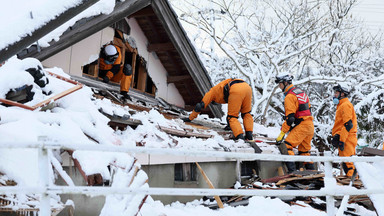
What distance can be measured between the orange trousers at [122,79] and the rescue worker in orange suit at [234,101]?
1552 millimetres

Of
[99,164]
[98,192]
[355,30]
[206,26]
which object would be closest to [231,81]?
[99,164]

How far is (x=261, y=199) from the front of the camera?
5305mm

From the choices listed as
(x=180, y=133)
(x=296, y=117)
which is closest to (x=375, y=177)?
(x=180, y=133)

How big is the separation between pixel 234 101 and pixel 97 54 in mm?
3032

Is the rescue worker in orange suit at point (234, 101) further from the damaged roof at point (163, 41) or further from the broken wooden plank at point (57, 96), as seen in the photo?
the broken wooden plank at point (57, 96)

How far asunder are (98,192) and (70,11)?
5.90ft

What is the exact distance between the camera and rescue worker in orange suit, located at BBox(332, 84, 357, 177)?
748 cm

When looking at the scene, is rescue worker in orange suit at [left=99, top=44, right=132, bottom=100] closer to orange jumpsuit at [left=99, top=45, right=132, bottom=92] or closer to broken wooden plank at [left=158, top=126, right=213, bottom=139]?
orange jumpsuit at [left=99, top=45, right=132, bottom=92]

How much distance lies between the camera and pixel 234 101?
7258 millimetres

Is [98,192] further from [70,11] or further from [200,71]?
[200,71]

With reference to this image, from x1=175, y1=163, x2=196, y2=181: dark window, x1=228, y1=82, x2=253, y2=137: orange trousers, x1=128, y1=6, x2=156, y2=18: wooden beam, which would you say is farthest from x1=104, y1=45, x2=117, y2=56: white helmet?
x1=228, y1=82, x2=253, y2=137: orange trousers

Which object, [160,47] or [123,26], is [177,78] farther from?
[123,26]

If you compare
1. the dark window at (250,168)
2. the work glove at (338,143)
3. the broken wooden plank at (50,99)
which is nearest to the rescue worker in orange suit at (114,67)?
the broken wooden plank at (50,99)

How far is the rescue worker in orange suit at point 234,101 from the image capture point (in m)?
7.27
